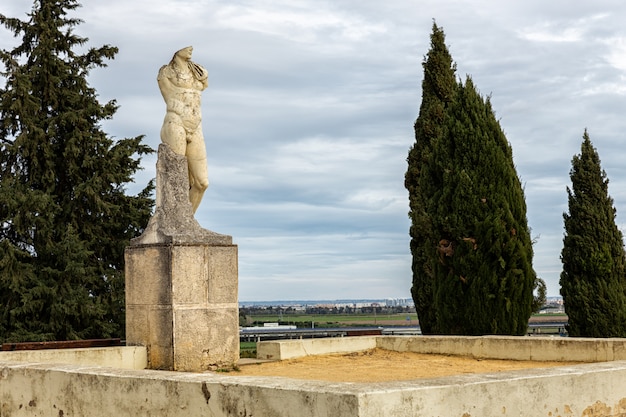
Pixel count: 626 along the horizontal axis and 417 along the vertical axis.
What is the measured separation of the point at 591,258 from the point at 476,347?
10625 mm

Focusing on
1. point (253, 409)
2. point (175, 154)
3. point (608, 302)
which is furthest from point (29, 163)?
point (253, 409)

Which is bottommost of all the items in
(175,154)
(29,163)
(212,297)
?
(212,297)

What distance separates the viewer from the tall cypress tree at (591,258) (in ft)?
67.5

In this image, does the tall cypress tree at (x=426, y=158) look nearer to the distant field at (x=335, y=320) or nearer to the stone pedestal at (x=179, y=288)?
the stone pedestal at (x=179, y=288)

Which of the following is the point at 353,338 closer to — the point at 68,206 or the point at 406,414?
the point at 406,414

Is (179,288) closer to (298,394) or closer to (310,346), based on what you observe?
(310,346)

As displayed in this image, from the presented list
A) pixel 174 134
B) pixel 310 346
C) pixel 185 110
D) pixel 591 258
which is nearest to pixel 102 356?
pixel 174 134

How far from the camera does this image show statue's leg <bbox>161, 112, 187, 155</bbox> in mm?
10719

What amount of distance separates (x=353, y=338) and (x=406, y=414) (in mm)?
7500

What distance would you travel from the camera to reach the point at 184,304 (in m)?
9.97

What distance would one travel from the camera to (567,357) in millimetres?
10664

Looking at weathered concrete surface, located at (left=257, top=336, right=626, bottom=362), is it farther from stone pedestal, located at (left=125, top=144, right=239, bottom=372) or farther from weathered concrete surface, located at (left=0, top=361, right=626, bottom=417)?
weathered concrete surface, located at (left=0, top=361, right=626, bottom=417)

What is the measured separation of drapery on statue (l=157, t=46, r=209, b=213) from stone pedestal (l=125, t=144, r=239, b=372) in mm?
281

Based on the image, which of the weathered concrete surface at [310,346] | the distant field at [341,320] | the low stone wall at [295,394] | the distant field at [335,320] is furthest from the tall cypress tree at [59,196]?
the distant field at [335,320]
